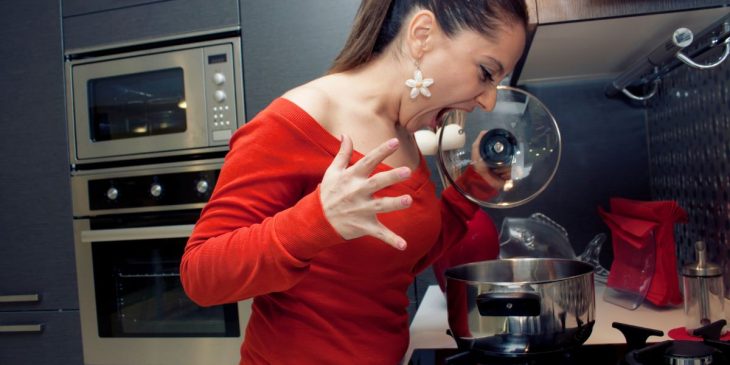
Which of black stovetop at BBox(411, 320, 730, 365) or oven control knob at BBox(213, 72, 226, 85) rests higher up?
oven control knob at BBox(213, 72, 226, 85)

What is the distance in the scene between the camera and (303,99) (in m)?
0.77

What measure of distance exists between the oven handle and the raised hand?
1168 millimetres

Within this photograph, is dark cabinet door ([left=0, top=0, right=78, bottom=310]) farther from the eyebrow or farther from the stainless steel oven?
the eyebrow

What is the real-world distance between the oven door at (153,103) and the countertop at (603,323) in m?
0.85

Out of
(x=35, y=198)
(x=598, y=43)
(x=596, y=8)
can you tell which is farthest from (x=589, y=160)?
(x=35, y=198)

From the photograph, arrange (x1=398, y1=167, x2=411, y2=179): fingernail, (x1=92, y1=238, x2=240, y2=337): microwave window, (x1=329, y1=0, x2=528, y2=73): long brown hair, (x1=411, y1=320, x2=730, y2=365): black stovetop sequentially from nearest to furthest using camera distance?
(x1=398, y1=167, x2=411, y2=179): fingernail
(x1=411, y1=320, x2=730, y2=365): black stovetop
(x1=329, y1=0, x2=528, y2=73): long brown hair
(x1=92, y1=238, x2=240, y2=337): microwave window

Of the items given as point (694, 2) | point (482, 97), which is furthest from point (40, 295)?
point (694, 2)

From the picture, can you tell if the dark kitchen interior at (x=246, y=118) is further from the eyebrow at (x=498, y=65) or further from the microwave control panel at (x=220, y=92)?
the eyebrow at (x=498, y=65)

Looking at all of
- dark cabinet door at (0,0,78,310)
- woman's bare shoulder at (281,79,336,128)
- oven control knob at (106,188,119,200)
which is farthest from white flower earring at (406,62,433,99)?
dark cabinet door at (0,0,78,310)

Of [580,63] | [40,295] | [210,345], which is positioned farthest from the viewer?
[40,295]

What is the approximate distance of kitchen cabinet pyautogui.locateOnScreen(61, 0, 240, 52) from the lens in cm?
167

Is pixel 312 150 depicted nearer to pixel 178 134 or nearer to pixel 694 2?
pixel 694 2

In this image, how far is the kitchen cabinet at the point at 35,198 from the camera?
178 centimetres

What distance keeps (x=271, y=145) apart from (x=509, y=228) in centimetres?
90
